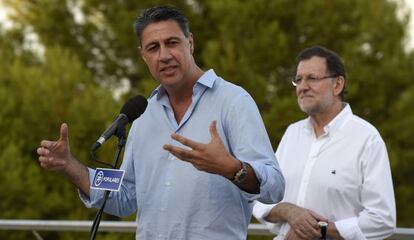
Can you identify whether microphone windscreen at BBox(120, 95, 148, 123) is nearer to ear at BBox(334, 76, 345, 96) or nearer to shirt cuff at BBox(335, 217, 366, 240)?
shirt cuff at BBox(335, 217, 366, 240)

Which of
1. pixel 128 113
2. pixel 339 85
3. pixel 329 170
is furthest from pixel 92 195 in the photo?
pixel 339 85

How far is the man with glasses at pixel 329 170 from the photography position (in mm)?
3822

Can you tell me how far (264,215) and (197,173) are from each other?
1173mm

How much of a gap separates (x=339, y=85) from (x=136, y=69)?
12252 millimetres

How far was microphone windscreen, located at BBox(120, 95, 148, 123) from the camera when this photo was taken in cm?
306

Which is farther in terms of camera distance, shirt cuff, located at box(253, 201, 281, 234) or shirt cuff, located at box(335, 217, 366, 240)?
shirt cuff, located at box(253, 201, 281, 234)

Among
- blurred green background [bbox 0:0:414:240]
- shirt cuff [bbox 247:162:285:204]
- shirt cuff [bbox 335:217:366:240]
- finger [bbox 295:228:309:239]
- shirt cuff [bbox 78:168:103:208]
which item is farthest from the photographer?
blurred green background [bbox 0:0:414:240]

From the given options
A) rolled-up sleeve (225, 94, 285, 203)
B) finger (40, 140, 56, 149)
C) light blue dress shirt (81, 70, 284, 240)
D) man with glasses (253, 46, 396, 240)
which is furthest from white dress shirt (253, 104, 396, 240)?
finger (40, 140, 56, 149)

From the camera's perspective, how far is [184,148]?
280 cm

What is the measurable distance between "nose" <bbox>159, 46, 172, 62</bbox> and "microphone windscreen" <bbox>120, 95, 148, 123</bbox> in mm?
157

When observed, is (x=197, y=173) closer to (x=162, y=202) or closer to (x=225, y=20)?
(x=162, y=202)

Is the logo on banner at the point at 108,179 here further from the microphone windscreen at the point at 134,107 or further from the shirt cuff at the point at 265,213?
the shirt cuff at the point at 265,213

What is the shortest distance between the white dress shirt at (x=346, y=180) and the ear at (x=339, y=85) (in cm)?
11

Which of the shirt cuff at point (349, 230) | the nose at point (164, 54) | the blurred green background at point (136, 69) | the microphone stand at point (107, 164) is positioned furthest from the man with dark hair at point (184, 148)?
the blurred green background at point (136, 69)
